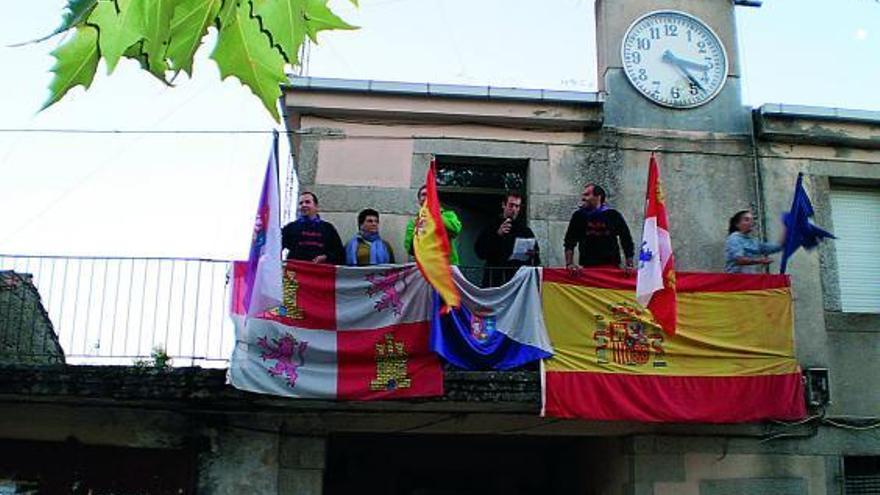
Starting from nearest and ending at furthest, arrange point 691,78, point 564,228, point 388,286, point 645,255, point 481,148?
point 645,255 < point 388,286 < point 564,228 < point 481,148 < point 691,78

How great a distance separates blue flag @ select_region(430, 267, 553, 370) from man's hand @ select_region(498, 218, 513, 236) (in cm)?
76

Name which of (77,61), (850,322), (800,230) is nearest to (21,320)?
(800,230)

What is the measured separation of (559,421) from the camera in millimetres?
10445

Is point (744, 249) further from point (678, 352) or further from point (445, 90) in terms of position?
point (445, 90)

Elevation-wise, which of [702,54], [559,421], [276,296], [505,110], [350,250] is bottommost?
[559,421]

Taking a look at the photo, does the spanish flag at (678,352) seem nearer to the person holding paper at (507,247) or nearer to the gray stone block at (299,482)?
the person holding paper at (507,247)

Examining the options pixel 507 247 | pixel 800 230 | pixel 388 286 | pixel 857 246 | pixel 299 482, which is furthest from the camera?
pixel 857 246

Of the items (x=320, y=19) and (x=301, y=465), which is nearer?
(x=320, y=19)

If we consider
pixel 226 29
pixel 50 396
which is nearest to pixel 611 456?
pixel 50 396

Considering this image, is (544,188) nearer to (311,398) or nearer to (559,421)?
(559,421)

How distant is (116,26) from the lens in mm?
2494

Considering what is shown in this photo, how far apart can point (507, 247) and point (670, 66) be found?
11.2 ft

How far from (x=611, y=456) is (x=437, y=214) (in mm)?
3828

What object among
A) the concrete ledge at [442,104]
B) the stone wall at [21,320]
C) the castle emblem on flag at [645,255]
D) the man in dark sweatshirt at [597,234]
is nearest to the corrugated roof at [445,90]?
the concrete ledge at [442,104]
